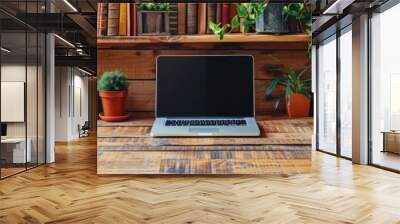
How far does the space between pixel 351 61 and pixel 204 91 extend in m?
3.96

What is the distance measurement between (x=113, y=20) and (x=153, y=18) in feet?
1.58

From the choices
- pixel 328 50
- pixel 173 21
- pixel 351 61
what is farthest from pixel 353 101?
pixel 173 21

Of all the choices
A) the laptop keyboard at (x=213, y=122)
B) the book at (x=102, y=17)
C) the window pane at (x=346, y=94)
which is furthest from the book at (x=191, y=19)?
the window pane at (x=346, y=94)

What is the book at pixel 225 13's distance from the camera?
5.15m

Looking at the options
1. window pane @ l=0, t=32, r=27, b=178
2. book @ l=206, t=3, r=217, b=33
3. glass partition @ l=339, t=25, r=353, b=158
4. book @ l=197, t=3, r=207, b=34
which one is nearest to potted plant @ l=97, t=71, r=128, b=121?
book @ l=197, t=3, r=207, b=34

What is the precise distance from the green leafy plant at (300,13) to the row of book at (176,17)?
639 millimetres

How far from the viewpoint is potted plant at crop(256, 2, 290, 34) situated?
512 cm

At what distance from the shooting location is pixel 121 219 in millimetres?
3484

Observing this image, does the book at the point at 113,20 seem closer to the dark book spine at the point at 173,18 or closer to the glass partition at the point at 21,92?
the dark book spine at the point at 173,18

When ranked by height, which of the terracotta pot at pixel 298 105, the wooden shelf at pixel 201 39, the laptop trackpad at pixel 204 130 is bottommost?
the laptop trackpad at pixel 204 130

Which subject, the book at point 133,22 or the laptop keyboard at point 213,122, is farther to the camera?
the book at point 133,22

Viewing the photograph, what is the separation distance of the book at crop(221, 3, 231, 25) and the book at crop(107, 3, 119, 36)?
126 centimetres

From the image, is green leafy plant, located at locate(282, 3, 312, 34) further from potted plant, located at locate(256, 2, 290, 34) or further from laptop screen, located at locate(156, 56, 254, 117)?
laptop screen, located at locate(156, 56, 254, 117)

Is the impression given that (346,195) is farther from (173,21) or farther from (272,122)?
(173,21)
